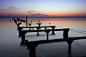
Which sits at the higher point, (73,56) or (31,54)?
(31,54)

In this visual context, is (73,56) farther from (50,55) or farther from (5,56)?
(5,56)

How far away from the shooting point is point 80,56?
28.2 feet

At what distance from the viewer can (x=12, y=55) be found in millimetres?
8727

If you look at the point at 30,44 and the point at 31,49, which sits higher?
the point at 30,44

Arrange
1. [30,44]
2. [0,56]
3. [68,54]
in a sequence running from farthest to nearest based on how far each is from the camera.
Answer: [68,54]
[0,56]
[30,44]

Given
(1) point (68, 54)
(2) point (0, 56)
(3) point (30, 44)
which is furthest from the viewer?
(1) point (68, 54)

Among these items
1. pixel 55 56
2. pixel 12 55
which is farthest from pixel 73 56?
pixel 12 55

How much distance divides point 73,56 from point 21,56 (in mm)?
5434

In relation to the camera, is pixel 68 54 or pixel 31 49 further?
pixel 68 54

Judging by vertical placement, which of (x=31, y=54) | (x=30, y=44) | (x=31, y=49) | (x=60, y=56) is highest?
(x=30, y=44)

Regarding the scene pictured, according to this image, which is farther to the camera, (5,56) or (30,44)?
(5,56)

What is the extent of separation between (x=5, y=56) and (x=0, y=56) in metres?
0.47

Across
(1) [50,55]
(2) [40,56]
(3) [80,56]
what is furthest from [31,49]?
(3) [80,56]

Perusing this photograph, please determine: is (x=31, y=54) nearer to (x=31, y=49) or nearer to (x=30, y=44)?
(x=31, y=49)
